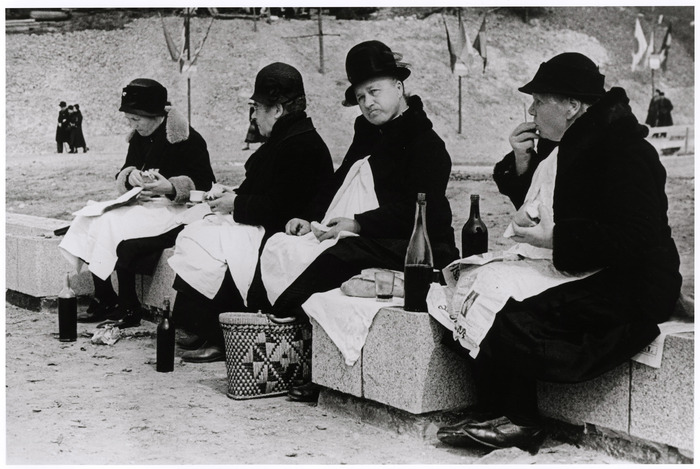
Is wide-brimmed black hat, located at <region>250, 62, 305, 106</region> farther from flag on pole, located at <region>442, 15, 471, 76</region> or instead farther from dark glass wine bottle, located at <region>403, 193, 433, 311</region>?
flag on pole, located at <region>442, 15, 471, 76</region>

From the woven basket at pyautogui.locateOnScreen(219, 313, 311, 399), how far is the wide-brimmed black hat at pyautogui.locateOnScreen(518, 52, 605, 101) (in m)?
1.90

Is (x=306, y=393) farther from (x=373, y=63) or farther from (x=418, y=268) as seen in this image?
(x=373, y=63)

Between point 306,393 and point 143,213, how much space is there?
2672mm

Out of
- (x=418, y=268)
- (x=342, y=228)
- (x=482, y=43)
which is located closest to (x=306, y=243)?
(x=342, y=228)

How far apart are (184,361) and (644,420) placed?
10.5 feet

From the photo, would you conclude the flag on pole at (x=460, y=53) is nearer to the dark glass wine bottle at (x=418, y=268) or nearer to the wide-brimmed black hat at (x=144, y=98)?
the wide-brimmed black hat at (x=144, y=98)

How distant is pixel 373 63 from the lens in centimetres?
518

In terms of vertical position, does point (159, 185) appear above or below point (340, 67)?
below

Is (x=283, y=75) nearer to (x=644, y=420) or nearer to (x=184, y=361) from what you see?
(x=184, y=361)

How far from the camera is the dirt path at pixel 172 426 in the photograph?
4055 millimetres

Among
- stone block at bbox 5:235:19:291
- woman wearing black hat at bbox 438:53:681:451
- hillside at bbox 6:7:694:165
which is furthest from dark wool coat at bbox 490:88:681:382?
hillside at bbox 6:7:694:165

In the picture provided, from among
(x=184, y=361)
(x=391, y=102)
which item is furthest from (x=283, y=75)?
(x=184, y=361)

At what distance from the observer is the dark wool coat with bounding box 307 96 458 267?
5168 millimetres

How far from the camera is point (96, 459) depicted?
4.06m
